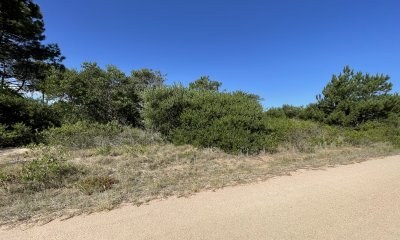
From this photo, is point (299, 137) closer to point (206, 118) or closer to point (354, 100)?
point (206, 118)

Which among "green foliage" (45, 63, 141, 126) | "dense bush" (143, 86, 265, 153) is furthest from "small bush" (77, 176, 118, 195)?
"green foliage" (45, 63, 141, 126)

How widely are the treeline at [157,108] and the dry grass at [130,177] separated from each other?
4.76 ft

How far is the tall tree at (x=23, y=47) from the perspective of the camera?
16266 mm

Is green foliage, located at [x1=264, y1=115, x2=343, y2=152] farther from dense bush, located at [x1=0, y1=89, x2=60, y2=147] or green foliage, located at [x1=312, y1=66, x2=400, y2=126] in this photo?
dense bush, located at [x1=0, y1=89, x2=60, y2=147]

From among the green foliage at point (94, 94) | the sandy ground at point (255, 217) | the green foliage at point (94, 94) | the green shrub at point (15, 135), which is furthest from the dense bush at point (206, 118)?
the green foliage at point (94, 94)

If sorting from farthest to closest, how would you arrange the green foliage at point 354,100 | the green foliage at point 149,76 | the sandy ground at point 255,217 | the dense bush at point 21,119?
the green foliage at point 149,76 < the green foliage at point 354,100 < the dense bush at point 21,119 < the sandy ground at point 255,217

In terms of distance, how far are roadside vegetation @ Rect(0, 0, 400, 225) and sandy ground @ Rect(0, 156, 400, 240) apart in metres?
0.49

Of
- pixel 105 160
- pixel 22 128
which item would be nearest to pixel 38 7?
pixel 22 128

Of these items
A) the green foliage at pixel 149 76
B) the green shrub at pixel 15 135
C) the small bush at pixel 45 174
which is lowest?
the small bush at pixel 45 174

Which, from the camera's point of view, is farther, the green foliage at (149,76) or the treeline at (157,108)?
the green foliage at (149,76)

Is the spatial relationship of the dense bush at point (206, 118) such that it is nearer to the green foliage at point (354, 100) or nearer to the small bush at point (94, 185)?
the small bush at point (94, 185)

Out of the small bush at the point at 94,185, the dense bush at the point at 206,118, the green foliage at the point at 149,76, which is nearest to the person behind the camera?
the small bush at the point at 94,185

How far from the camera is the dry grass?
423cm

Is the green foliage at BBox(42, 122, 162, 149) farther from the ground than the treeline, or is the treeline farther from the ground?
the treeline
